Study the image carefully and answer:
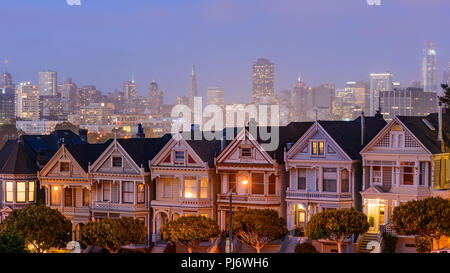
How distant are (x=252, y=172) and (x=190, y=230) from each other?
6.17 m

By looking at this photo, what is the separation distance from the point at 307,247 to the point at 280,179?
4.83m

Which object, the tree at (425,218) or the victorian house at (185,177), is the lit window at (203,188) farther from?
the tree at (425,218)

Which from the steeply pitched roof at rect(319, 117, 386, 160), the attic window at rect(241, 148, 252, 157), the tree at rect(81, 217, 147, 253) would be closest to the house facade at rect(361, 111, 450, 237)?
the steeply pitched roof at rect(319, 117, 386, 160)

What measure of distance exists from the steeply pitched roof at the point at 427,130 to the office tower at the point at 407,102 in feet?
110

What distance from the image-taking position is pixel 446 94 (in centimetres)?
5631

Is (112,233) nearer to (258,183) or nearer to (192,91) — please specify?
(258,183)

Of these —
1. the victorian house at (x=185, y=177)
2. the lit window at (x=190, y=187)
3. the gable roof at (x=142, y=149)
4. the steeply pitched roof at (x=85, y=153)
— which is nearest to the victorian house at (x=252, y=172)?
the victorian house at (x=185, y=177)

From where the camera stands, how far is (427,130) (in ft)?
150

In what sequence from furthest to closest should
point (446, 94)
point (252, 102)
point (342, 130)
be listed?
point (252, 102) < point (446, 94) < point (342, 130)

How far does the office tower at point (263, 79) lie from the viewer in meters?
82.9

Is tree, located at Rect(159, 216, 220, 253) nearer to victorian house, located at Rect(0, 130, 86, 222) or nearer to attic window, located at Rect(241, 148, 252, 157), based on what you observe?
attic window, located at Rect(241, 148, 252, 157)

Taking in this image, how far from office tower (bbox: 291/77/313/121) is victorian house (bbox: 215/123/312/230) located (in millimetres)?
36785
